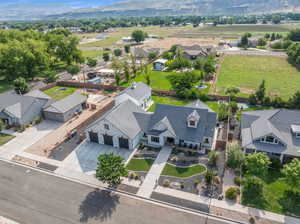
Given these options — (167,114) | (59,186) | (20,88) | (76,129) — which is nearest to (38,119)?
(76,129)

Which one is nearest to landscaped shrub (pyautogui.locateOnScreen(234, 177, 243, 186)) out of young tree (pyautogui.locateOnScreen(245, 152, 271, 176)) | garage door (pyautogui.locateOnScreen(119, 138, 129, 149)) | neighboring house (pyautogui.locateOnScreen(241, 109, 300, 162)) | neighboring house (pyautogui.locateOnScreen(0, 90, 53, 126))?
young tree (pyautogui.locateOnScreen(245, 152, 271, 176))

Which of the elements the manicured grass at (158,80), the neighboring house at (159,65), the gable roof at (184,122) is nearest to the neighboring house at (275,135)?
the gable roof at (184,122)

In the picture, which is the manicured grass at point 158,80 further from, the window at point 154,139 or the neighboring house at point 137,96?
the window at point 154,139

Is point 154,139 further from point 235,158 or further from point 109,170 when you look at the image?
point 235,158

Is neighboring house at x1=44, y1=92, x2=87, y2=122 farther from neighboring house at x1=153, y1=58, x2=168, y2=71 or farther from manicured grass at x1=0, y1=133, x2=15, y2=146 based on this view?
neighboring house at x1=153, y1=58, x2=168, y2=71

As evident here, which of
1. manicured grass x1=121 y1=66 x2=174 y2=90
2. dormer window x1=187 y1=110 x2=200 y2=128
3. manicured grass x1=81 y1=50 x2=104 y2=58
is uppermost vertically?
manicured grass x1=81 y1=50 x2=104 y2=58
